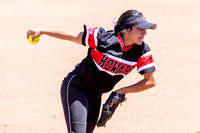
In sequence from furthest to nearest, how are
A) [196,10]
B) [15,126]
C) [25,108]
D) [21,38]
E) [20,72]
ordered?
[196,10] < [21,38] < [20,72] < [25,108] < [15,126]

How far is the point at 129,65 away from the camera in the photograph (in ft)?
15.1

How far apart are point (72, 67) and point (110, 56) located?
18.3 feet

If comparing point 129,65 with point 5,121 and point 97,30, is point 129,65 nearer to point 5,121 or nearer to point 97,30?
point 97,30

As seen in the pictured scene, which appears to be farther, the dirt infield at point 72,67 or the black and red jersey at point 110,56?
the dirt infield at point 72,67

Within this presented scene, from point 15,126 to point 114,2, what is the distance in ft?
48.8

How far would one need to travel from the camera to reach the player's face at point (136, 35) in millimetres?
4461

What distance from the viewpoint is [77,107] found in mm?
4602

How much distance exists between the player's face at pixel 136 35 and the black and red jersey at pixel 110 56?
12 centimetres

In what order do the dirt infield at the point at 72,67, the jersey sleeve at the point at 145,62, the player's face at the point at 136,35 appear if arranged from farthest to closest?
the dirt infield at the point at 72,67 → the jersey sleeve at the point at 145,62 → the player's face at the point at 136,35

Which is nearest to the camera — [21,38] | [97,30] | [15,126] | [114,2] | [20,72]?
[97,30]

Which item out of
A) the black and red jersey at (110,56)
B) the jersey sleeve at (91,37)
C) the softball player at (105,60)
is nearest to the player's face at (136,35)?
the softball player at (105,60)

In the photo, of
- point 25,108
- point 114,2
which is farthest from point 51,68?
point 114,2

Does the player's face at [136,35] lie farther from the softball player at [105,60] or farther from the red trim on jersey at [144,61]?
the red trim on jersey at [144,61]

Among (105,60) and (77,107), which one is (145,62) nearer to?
(105,60)
